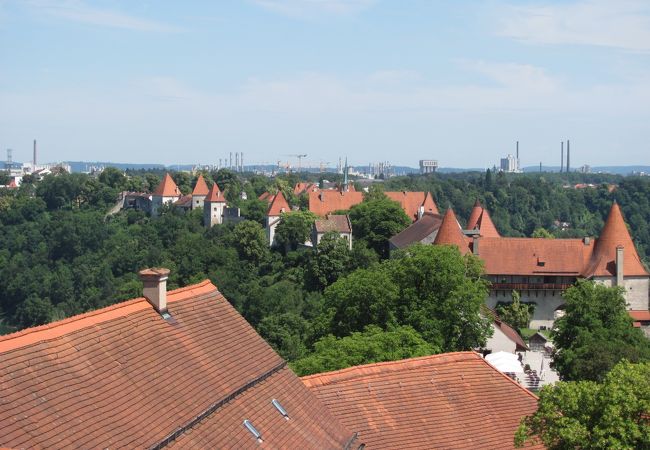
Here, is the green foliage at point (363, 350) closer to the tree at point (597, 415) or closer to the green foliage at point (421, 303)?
the green foliage at point (421, 303)

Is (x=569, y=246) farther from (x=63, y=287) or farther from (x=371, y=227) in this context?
(x=63, y=287)

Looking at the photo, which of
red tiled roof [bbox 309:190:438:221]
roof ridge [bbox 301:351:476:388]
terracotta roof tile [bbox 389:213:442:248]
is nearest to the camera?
roof ridge [bbox 301:351:476:388]

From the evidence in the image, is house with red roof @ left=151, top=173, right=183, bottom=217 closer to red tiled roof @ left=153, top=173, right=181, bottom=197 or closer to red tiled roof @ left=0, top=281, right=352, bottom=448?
red tiled roof @ left=153, top=173, right=181, bottom=197

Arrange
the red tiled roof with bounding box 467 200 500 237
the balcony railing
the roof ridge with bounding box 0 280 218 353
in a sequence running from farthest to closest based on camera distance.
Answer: the red tiled roof with bounding box 467 200 500 237 → the balcony railing → the roof ridge with bounding box 0 280 218 353

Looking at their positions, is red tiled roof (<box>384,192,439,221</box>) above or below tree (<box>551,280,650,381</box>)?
above

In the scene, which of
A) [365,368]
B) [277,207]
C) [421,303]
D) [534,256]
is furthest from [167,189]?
[365,368]

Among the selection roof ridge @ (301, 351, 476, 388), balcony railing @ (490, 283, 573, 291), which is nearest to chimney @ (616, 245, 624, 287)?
balcony railing @ (490, 283, 573, 291)

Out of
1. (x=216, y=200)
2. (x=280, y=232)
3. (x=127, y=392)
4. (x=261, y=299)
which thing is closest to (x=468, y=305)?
(x=127, y=392)
